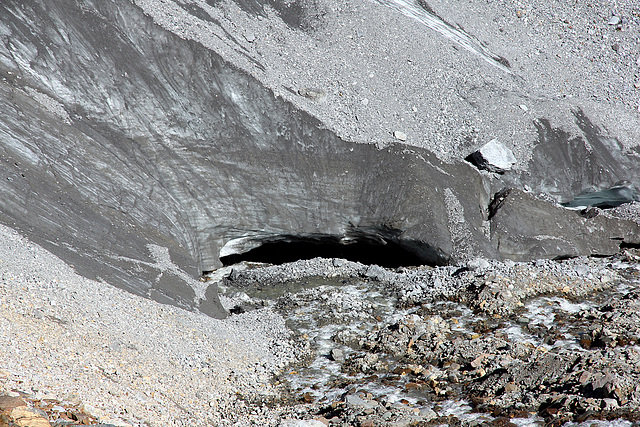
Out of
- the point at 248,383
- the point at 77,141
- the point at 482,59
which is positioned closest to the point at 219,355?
the point at 248,383

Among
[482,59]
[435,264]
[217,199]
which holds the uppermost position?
[482,59]

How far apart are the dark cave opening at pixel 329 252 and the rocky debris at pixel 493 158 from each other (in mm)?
3456

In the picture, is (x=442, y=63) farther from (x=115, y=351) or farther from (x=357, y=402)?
(x=115, y=351)

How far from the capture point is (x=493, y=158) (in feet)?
42.9

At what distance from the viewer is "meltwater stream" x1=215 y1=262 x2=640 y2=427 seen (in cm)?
679

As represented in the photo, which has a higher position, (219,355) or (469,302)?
(469,302)

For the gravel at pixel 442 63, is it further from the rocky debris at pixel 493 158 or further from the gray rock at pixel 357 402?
the gray rock at pixel 357 402

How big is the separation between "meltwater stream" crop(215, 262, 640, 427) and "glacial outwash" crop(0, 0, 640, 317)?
1.59m

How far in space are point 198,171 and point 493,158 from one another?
8.02 meters

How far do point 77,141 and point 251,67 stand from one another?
455cm

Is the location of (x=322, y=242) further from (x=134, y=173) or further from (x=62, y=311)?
(x=62, y=311)

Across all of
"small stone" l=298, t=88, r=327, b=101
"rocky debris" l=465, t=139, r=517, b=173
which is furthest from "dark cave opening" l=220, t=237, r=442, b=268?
"small stone" l=298, t=88, r=327, b=101

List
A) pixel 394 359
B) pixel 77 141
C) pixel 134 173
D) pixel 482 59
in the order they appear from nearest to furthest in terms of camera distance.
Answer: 1. pixel 394 359
2. pixel 77 141
3. pixel 134 173
4. pixel 482 59

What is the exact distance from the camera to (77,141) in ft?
31.2
